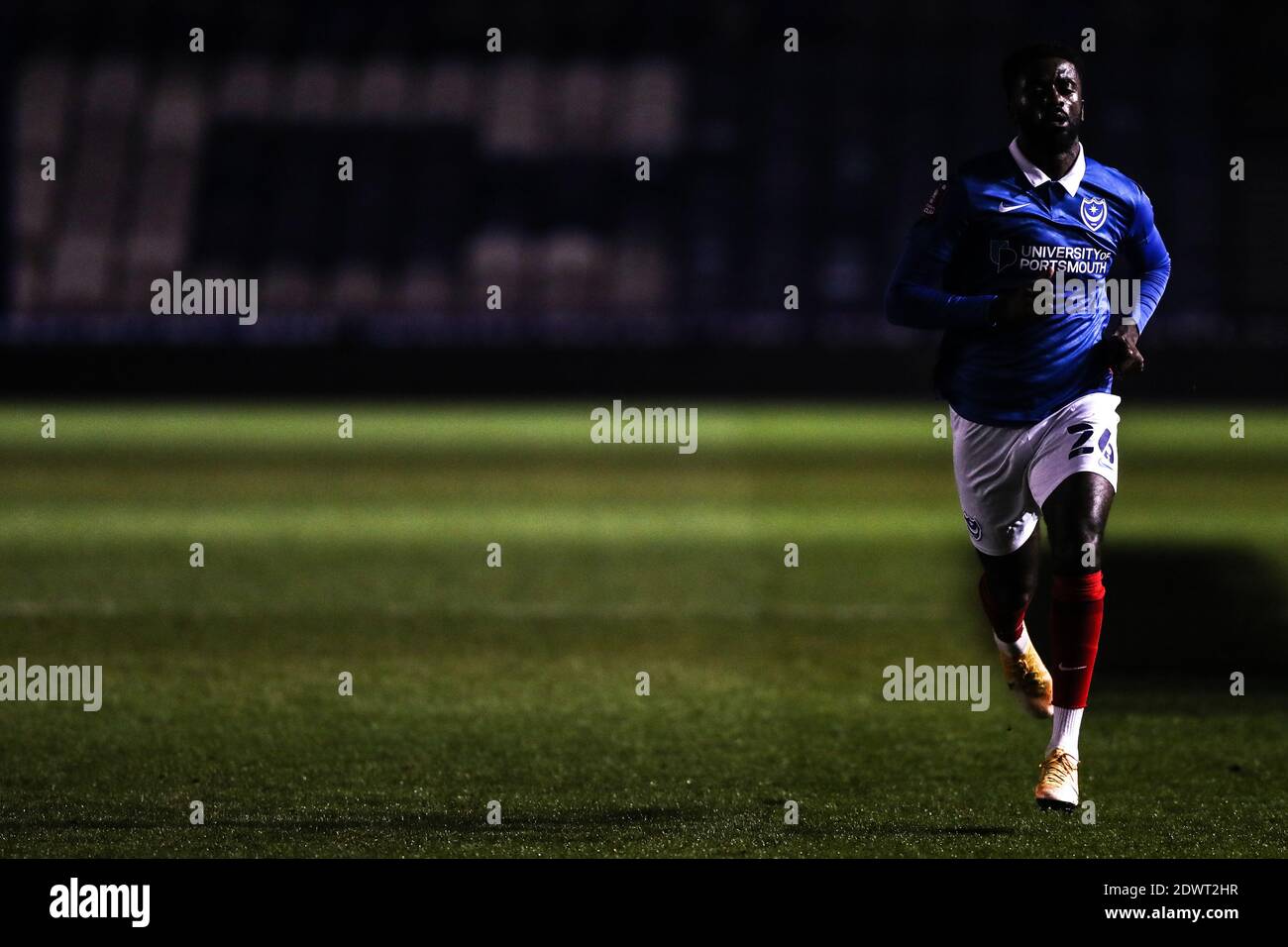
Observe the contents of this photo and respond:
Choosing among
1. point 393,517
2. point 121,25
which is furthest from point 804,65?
point 393,517

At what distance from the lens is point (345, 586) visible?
1031cm

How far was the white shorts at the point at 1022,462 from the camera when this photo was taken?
5016 millimetres

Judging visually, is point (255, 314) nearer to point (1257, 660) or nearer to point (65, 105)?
point (65, 105)

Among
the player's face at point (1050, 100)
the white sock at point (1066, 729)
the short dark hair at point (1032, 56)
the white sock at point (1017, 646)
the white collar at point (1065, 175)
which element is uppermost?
the short dark hair at point (1032, 56)

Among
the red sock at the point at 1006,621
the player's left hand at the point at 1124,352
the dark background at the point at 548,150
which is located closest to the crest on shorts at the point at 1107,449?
the player's left hand at the point at 1124,352

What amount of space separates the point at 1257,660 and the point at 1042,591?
1.31 meters

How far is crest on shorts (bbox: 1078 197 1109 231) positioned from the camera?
5023mm

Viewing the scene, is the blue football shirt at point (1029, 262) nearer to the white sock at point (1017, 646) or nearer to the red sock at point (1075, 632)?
the red sock at point (1075, 632)

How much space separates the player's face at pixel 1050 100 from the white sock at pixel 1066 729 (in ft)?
4.68

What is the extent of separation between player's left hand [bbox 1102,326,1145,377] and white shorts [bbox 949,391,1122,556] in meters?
0.15

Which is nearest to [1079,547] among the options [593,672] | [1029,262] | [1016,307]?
[1016,307]

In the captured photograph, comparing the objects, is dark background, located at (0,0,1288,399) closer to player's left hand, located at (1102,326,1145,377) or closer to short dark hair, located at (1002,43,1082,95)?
player's left hand, located at (1102,326,1145,377)

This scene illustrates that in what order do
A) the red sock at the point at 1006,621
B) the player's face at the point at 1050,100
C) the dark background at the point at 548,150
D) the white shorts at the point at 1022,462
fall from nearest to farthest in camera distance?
the player's face at the point at 1050,100 < the white shorts at the point at 1022,462 < the red sock at the point at 1006,621 < the dark background at the point at 548,150

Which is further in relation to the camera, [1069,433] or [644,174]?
[644,174]
